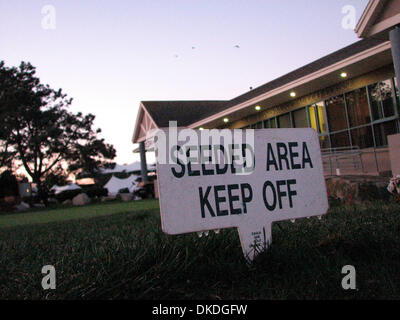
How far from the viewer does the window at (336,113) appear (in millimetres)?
15078

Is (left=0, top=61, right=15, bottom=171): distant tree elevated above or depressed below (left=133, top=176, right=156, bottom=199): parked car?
above

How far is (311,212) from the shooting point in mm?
3131

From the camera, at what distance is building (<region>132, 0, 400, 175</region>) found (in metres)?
9.01

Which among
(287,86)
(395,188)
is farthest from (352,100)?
(395,188)

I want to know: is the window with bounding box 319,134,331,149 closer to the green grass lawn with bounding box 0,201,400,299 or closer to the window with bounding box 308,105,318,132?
the window with bounding box 308,105,318,132

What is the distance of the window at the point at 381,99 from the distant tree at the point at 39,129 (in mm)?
25873

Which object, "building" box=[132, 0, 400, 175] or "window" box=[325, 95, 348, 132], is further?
"window" box=[325, 95, 348, 132]

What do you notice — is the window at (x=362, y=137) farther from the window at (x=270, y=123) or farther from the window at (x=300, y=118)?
the window at (x=270, y=123)

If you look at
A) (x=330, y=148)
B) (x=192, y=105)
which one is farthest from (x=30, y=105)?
(x=330, y=148)

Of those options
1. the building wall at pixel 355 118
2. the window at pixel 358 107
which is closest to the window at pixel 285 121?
the building wall at pixel 355 118

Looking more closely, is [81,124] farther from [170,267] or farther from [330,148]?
[170,267]

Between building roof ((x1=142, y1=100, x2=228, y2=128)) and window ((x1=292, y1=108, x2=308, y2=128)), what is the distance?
24.1 ft

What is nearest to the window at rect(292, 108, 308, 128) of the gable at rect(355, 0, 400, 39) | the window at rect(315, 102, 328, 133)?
the window at rect(315, 102, 328, 133)

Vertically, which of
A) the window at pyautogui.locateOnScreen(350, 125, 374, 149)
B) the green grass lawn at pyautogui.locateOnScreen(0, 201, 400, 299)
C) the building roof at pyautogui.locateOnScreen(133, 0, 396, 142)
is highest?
the building roof at pyautogui.locateOnScreen(133, 0, 396, 142)
